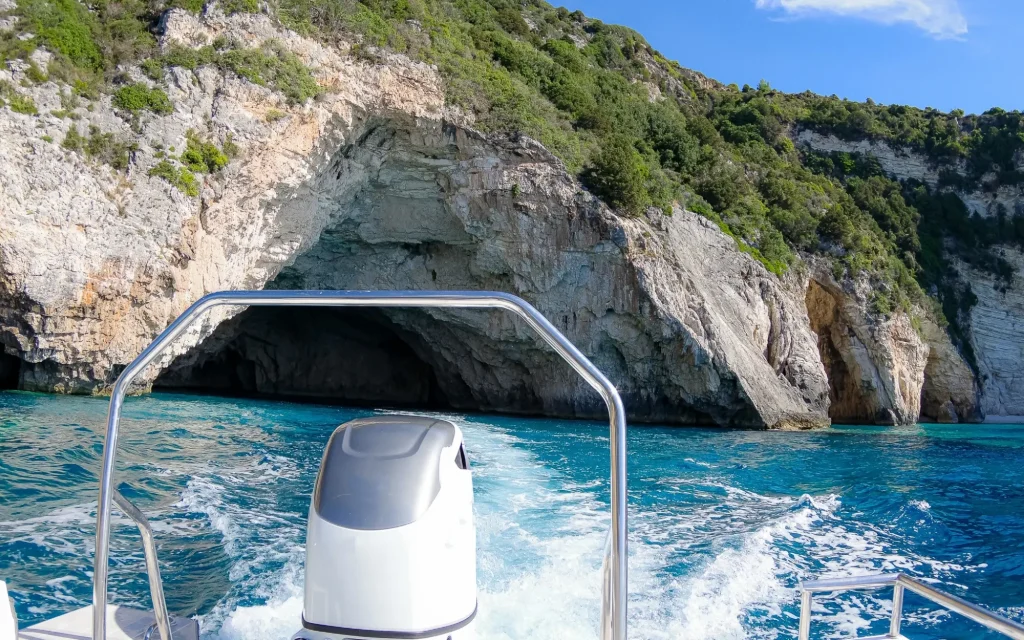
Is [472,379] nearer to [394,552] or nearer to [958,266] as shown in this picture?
[394,552]

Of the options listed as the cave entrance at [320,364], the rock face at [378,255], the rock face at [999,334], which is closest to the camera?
the rock face at [378,255]

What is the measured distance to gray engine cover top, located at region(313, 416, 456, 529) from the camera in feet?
8.23

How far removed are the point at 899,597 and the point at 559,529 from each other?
4.08m

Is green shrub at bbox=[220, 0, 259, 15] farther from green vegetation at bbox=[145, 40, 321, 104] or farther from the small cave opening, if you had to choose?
the small cave opening

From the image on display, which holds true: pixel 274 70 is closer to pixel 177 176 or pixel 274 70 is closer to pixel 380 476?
pixel 177 176

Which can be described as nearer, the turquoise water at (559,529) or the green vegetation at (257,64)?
the turquoise water at (559,529)

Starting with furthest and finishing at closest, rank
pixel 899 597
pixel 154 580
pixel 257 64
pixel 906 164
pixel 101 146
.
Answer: pixel 906 164 → pixel 257 64 → pixel 101 146 → pixel 899 597 → pixel 154 580

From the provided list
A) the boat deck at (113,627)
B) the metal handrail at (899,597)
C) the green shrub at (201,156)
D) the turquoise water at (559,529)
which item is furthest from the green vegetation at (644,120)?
Result: the metal handrail at (899,597)

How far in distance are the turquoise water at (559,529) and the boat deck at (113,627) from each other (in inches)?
57.8

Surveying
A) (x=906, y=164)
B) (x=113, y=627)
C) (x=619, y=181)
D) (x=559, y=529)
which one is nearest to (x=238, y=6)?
(x=619, y=181)

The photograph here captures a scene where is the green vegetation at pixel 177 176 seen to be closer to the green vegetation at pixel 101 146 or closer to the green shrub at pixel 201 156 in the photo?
the green shrub at pixel 201 156

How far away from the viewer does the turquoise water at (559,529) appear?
4.79 meters

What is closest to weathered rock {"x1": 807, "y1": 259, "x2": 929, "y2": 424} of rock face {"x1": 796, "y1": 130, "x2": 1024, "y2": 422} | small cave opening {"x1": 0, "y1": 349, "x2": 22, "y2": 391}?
rock face {"x1": 796, "y1": 130, "x2": 1024, "y2": 422}

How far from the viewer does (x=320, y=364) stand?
25516 mm
